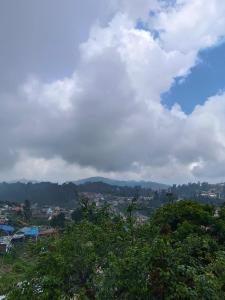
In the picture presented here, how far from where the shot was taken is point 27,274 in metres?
10.3

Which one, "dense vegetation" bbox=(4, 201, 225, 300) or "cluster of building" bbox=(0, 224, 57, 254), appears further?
"cluster of building" bbox=(0, 224, 57, 254)

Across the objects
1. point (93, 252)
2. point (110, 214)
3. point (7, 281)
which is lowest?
point (7, 281)

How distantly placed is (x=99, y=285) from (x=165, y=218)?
1819 cm

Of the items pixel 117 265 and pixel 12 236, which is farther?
pixel 12 236

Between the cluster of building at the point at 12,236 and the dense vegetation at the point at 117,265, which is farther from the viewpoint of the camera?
the cluster of building at the point at 12,236

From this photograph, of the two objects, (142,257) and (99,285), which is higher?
(142,257)

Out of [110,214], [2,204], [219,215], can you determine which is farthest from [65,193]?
[110,214]

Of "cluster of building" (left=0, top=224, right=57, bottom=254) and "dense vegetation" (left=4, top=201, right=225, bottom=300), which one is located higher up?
"dense vegetation" (left=4, top=201, right=225, bottom=300)

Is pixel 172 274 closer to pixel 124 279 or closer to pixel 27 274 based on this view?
pixel 124 279

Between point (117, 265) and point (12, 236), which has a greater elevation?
point (117, 265)

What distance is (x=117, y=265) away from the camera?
339 inches

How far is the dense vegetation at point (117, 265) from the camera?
856cm

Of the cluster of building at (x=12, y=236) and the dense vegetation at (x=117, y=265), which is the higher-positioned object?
the dense vegetation at (x=117, y=265)

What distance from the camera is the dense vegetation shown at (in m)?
8.56
